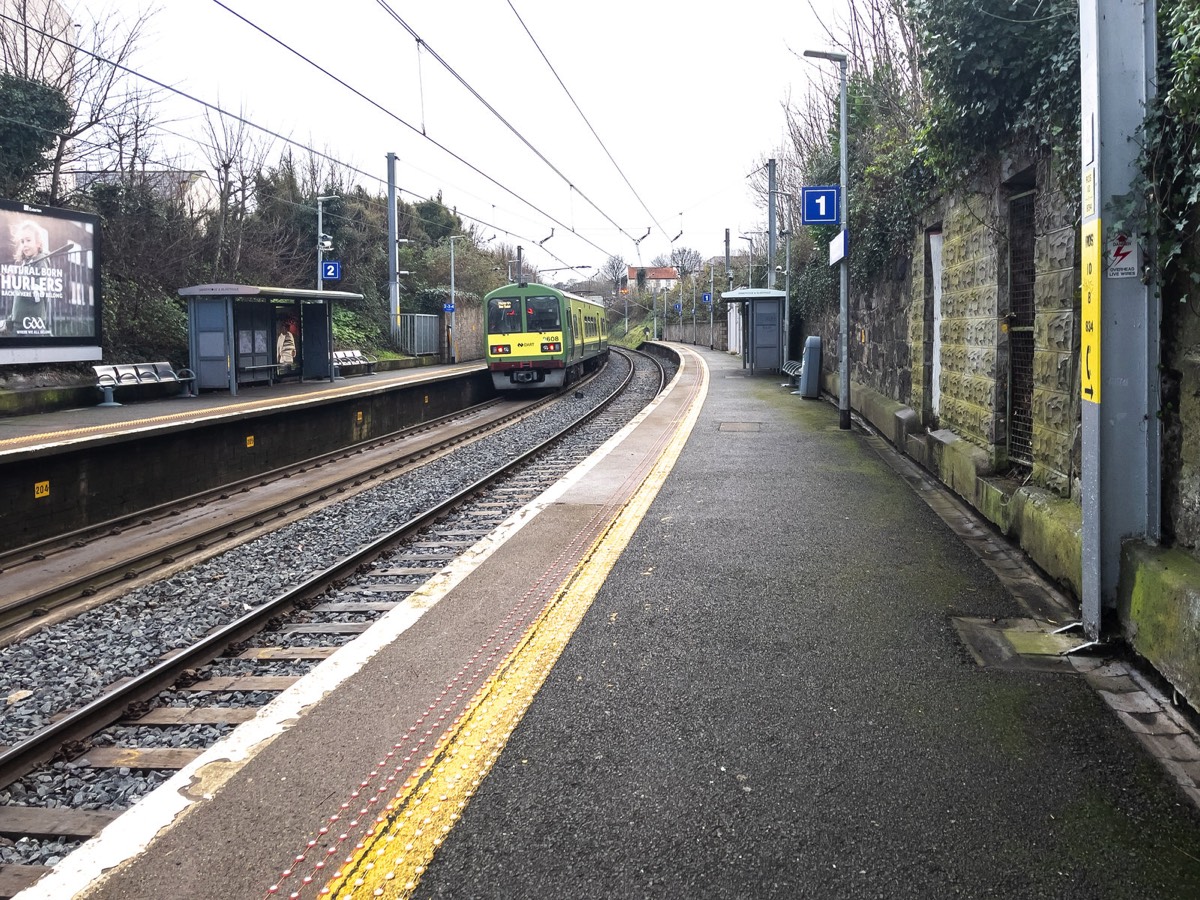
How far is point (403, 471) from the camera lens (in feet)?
42.6

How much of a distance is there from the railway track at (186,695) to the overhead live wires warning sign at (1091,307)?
4244 mm

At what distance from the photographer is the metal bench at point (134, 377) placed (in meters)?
16.2

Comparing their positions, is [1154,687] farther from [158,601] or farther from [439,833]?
[158,601]

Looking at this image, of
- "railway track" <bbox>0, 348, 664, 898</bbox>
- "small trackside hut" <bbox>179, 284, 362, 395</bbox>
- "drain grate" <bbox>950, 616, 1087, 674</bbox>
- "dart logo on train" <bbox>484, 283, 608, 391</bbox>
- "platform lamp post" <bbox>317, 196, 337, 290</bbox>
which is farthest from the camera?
"platform lamp post" <bbox>317, 196, 337, 290</bbox>

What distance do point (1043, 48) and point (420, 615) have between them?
543 cm

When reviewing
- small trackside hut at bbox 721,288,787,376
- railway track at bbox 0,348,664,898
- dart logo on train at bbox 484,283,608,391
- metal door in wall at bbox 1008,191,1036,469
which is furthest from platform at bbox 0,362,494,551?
small trackside hut at bbox 721,288,787,376

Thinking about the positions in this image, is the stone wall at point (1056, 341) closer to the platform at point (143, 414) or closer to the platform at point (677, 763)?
the platform at point (677, 763)

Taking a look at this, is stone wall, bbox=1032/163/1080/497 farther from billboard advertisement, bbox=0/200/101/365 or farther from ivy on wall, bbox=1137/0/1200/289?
billboard advertisement, bbox=0/200/101/365


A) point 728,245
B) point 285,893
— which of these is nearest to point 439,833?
point 285,893

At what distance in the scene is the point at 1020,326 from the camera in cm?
764

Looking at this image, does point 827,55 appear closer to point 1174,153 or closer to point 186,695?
point 1174,153

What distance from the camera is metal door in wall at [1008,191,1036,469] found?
7.52 metres

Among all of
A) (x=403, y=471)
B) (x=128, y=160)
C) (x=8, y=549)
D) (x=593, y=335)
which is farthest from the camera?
(x=593, y=335)

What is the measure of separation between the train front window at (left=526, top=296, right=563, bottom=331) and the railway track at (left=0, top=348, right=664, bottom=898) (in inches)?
612
